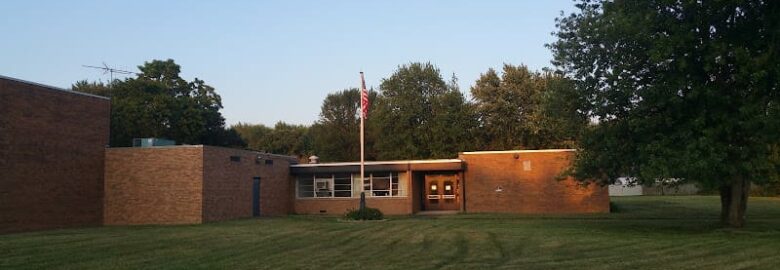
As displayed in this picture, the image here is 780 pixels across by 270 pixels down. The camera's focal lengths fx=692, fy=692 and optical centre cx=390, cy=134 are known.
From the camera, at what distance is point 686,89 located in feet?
66.6

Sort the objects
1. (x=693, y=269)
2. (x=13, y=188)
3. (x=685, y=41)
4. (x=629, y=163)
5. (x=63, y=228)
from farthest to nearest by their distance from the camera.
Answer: (x=63, y=228), (x=13, y=188), (x=629, y=163), (x=685, y=41), (x=693, y=269)

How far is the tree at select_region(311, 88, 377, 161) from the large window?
1671 centimetres

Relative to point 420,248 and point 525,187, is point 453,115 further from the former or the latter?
point 420,248

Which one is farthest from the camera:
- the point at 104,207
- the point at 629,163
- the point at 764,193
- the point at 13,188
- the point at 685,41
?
the point at 764,193

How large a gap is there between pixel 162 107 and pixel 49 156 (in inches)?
927

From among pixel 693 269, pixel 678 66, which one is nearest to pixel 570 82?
pixel 678 66

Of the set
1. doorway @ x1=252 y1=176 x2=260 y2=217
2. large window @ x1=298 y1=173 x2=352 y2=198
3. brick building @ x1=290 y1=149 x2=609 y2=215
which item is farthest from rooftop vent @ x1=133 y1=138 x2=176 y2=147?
large window @ x1=298 y1=173 x2=352 y2=198

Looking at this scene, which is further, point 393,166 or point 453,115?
point 453,115

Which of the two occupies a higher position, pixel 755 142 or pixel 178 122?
pixel 178 122

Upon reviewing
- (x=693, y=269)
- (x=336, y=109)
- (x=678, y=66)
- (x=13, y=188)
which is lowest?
(x=693, y=269)

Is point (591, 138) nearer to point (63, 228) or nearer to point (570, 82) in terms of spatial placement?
point (570, 82)

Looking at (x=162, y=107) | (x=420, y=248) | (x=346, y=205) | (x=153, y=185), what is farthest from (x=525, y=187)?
(x=162, y=107)

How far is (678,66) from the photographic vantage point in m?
19.6

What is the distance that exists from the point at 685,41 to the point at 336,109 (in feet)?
158
